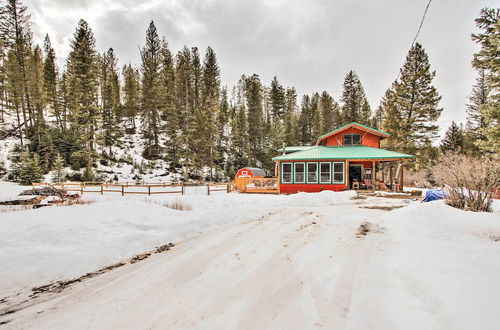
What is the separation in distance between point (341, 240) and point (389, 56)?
9986 millimetres

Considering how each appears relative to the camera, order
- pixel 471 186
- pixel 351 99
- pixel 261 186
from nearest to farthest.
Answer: pixel 471 186 → pixel 261 186 → pixel 351 99

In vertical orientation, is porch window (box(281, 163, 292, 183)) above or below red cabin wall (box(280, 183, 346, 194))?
above

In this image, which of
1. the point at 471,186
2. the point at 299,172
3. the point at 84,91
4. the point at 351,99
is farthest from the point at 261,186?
the point at 351,99

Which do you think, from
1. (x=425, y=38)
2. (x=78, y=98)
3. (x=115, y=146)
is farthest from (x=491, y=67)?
(x=115, y=146)

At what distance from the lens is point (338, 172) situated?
63.9 feet

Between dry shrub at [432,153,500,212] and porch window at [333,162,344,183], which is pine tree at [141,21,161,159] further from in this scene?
dry shrub at [432,153,500,212]

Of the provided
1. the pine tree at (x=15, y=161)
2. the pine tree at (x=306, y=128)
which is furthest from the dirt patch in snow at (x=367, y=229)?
the pine tree at (x=306, y=128)

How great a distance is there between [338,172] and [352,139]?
190 inches

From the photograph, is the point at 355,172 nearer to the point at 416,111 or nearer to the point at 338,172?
the point at 338,172

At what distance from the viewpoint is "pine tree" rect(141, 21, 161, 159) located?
35.0 meters

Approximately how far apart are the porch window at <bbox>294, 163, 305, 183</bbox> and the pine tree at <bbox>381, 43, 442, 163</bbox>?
46.7ft

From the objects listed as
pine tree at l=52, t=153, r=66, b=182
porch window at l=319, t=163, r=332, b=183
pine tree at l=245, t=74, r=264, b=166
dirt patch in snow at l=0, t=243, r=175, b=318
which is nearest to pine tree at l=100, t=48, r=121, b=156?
pine tree at l=52, t=153, r=66, b=182

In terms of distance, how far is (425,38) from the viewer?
841 centimetres

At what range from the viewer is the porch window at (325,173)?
1962cm
